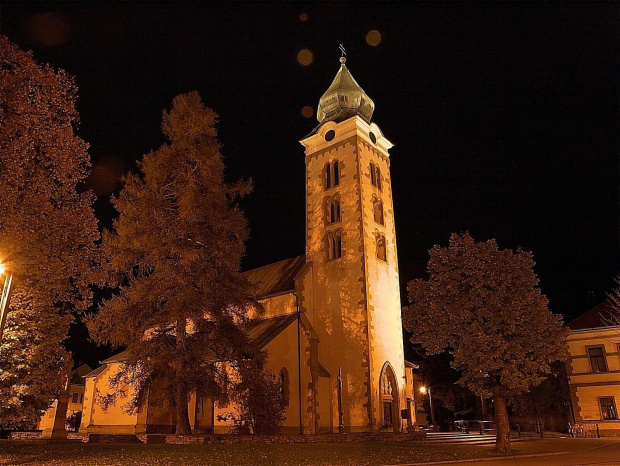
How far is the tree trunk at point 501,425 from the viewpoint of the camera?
19375 mm

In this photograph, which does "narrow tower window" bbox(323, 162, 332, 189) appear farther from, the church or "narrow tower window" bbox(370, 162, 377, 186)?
"narrow tower window" bbox(370, 162, 377, 186)

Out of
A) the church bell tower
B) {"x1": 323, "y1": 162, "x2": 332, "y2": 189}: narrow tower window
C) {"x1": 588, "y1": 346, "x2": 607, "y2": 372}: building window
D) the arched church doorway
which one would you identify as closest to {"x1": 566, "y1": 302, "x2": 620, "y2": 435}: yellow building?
{"x1": 588, "y1": 346, "x2": 607, "y2": 372}: building window

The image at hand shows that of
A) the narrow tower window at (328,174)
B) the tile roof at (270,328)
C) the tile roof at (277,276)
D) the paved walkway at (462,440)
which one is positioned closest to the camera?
the paved walkway at (462,440)

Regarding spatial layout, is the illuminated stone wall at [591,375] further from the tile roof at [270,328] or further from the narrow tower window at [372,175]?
the tile roof at [270,328]

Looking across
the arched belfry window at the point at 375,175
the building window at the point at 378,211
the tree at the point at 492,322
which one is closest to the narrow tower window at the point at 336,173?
the arched belfry window at the point at 375,175

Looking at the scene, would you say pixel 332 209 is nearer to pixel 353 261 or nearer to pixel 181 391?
pixel 353 261

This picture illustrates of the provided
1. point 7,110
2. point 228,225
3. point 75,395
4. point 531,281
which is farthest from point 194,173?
point 75,395

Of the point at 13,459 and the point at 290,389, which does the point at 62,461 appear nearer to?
the point at 13,459

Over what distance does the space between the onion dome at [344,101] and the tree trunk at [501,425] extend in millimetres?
21109

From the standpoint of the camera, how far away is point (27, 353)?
47.9 feet

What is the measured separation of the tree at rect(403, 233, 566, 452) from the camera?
19.9 m

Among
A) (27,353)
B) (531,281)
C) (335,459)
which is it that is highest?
(531,281)

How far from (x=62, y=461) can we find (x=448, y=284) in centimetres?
1556

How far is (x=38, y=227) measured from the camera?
587 inches
